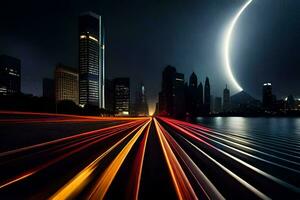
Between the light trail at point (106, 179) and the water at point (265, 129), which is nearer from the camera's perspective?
the light trail at point (106, 179)

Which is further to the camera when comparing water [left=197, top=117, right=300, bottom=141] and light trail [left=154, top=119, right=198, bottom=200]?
water [left=197, top=117, right=300, bottom=141]

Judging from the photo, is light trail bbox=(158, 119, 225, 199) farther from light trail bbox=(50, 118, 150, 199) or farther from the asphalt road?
light trail bbox=(50, 118, 150, 199)

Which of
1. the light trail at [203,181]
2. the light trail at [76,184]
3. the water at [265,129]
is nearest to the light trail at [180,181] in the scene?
the light trail at [203,181]

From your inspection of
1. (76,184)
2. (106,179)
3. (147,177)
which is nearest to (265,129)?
(147,177)

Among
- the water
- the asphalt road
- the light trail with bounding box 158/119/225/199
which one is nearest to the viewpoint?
the light trail with bounding box 158/119/225/199

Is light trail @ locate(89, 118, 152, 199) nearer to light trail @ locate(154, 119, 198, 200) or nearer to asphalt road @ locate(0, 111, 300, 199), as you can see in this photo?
asphalt road @ locate(0, 111, 300, 199)

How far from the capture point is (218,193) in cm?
552

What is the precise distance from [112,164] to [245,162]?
17.7 ft

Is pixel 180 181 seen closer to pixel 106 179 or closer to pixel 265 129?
pixel 106 179

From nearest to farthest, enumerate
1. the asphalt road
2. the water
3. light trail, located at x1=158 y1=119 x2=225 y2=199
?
light trail, located at x1=158 y1=119 x2=225 y2=199 → the asphalt road → the water

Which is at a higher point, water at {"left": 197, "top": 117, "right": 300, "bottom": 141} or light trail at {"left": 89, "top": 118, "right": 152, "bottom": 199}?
light trail at {"left": 89, "top": 118, "right": 152, "bottom": 199}

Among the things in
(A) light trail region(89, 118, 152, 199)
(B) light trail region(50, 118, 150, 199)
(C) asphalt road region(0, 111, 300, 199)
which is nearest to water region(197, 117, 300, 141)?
(C) asphalt road region(0, 111, 300, 199)

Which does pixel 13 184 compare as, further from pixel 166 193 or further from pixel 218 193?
pixel 218 193

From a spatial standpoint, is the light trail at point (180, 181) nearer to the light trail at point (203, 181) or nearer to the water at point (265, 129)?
the light trail at point (203, 181)
